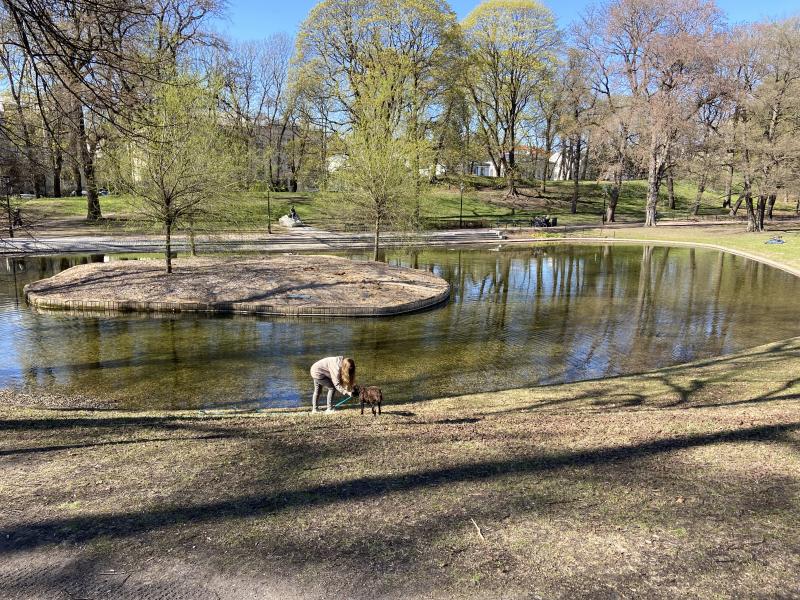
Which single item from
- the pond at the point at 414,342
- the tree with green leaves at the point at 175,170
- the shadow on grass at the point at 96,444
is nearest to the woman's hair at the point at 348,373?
the shadow on grass at the point at 96,444

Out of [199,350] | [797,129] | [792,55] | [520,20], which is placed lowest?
[199,350]

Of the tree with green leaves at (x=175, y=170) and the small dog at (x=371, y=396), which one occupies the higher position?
the tree with green leaves at (x=175, y=170)

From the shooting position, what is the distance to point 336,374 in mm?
8242

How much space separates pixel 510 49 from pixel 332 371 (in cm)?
5293

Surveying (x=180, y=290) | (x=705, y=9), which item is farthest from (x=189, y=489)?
(x=705, y=9)

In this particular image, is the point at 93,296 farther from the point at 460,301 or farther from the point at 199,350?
the point at 460,301

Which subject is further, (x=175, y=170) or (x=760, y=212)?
(x=760, y=212)

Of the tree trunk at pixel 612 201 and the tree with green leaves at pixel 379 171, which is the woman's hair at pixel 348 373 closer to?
the tree with green leaves at pixel 379 171

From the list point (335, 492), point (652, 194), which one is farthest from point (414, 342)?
point (652, 194)

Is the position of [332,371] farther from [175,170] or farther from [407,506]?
[175,170]

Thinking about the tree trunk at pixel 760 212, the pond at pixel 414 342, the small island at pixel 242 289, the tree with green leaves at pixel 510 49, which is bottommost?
the pond at pixel 414 342

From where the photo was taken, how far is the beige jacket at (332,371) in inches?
322

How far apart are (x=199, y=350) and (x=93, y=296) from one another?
265 inches

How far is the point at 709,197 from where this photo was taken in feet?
223
